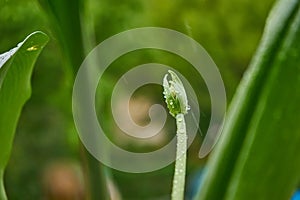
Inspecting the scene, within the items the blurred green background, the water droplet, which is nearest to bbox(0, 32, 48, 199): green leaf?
the water droplet

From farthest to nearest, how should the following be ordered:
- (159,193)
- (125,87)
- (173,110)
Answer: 1. (159,193)
2. (125,87)
3. (173,110)

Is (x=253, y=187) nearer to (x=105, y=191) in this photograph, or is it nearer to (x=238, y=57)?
(x=105, y=191)

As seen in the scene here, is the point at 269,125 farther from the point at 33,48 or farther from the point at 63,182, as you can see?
the point at 63,182

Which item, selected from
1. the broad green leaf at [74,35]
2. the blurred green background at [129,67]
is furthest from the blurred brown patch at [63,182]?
the broad green leaf at [74,35]

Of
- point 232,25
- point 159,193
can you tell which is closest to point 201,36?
point 232,25

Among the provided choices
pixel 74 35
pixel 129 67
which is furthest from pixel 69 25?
pixel 129 67
